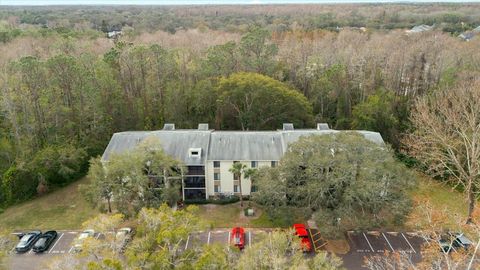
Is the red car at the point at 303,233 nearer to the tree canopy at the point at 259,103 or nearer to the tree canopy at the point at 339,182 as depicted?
the tree canopy at the point at 339,182

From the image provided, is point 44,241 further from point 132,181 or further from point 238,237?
point 238,237

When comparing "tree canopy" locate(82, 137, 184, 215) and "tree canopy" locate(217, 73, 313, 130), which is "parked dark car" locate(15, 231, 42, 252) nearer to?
"tree canopy" locate(82, 137, 184, 215)

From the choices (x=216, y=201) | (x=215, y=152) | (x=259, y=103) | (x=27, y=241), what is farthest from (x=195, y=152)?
(x=27, y=241)

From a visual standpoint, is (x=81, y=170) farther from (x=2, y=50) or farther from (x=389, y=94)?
(x=389, y=94)

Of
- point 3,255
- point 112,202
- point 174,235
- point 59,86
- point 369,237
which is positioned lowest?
point 369,237

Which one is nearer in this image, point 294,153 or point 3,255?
point 3,255

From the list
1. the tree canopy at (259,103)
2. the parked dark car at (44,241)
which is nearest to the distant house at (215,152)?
the tree canopy at (259,103)

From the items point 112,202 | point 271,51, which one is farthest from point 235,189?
point 271,51
